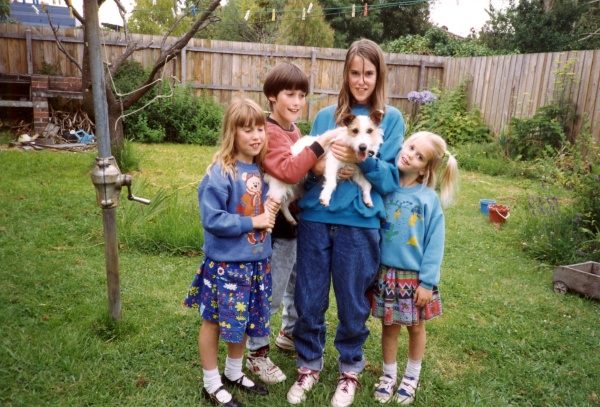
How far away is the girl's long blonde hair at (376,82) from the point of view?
7.77 feet

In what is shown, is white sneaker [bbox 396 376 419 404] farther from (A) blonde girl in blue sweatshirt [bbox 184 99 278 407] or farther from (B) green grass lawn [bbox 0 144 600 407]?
(A) blonde girl in blue sweatshirt [bbox 184 99 278 407]

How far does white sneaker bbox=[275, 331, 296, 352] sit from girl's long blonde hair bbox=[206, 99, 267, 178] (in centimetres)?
123

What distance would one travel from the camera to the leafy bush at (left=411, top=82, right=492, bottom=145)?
11.3 m

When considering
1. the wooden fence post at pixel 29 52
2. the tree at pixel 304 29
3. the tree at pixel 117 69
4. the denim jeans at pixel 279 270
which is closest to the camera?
the denim jeans at pixel 279 270

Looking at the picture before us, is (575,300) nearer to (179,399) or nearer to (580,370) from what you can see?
(580,370)

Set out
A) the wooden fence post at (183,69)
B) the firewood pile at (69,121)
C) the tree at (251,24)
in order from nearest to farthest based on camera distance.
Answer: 1. the firewood pile at (69,121)
2. the wooden fence post at (183,69)
3. the tree at (251,24)

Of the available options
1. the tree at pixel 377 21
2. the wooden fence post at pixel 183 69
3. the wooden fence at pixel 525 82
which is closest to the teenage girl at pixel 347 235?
the wooden fence at pixel 525 82

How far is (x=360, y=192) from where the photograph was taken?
94.8 inches

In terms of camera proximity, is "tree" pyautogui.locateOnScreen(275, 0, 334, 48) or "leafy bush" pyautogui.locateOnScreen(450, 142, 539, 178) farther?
"tree" pyautogui.locateOnScreen(275, 0, 334, 48)

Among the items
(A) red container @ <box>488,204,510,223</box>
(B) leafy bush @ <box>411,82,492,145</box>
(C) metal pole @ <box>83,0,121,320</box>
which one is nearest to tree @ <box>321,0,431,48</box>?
(B) leafy bush @ <box>411,82,492,145</box>

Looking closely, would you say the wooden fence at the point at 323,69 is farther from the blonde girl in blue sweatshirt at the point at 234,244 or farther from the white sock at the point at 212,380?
the white sock at the point at 212,380

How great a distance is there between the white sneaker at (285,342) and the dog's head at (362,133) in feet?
4.52

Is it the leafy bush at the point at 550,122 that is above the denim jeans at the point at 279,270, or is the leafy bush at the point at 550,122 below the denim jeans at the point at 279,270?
above

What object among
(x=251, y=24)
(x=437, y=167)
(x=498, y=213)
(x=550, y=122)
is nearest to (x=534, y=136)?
(x=550, y=122)
